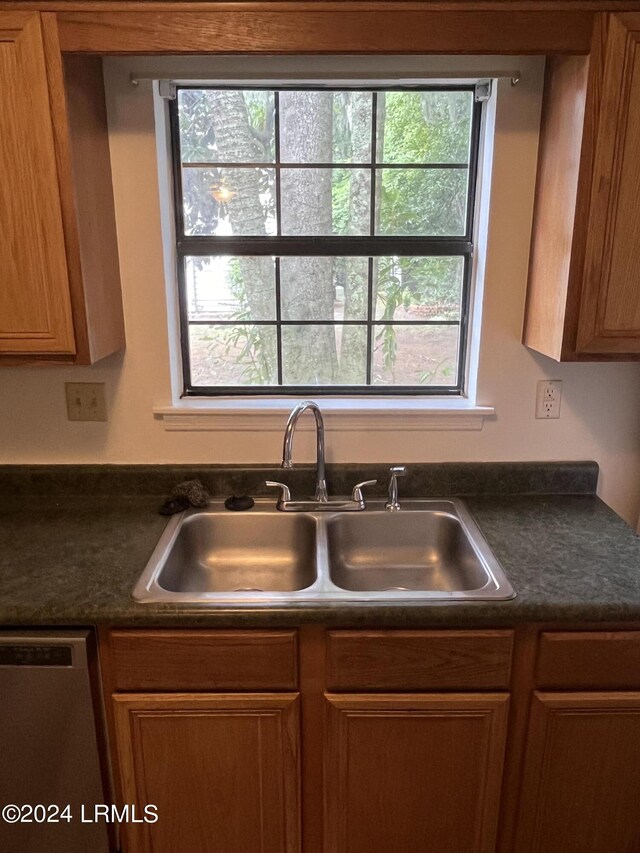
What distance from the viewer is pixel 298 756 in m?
1.42

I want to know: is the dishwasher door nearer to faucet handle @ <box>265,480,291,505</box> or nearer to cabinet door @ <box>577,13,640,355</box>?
faucet handle @ <box>265,480,291,505</box>

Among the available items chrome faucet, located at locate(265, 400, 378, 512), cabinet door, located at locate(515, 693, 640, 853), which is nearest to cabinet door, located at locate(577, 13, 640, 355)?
chrome faucet, located at locate(265, 400, 378, 512)

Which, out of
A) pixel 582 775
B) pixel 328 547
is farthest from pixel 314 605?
pixel 582 775

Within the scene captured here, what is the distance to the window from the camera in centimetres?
175

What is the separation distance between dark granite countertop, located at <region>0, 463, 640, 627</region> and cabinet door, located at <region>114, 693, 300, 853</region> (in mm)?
222

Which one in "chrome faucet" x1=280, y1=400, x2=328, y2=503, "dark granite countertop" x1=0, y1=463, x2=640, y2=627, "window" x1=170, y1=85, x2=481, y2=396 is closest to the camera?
"dark granite countertop" x1=0, y1=463, x2=640, y2=627

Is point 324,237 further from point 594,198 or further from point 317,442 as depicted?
point 594,198

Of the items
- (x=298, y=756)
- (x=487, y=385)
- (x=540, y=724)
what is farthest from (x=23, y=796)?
(x=487, y=385)

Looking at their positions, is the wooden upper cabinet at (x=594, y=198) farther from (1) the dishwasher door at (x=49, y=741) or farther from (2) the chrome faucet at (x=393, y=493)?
(1) the dishwasher door at (x=49, y=741)

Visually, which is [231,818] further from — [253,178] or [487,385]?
[253,178]

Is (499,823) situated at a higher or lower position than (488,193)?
lower

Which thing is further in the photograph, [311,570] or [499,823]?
[311,570]

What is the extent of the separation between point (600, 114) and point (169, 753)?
1736 millimetres

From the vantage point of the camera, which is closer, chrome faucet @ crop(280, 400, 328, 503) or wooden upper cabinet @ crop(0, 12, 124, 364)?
wooden upper cabinet @ crop(0, 12, 124, 364)
